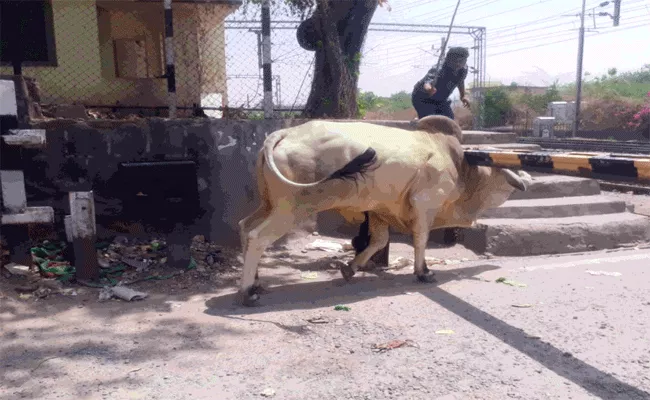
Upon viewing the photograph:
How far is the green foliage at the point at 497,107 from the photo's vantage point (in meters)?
41.9

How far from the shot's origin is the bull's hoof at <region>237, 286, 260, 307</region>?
488 centimetres

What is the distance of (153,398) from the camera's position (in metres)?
3.23

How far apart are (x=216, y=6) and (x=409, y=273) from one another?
260 inches

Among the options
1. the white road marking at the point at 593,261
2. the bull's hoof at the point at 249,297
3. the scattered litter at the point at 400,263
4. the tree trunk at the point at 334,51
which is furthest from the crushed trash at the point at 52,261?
the white road marking at the point at 593,261

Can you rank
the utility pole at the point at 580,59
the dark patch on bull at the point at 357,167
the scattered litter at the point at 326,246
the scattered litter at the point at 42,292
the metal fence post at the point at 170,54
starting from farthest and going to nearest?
1. the utility pole at the point at 580,59
2. the scattered litter at the point at 326,246
3. the metal fence post at the point at 170,54
4. the scattered litter at the point at 42,292
5. the dark patch on bull at the point at 357,167

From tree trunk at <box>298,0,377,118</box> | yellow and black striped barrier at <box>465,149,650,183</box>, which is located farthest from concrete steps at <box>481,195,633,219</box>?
tree trunk at <box>298,0,377,118</box>

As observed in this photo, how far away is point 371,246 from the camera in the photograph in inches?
227

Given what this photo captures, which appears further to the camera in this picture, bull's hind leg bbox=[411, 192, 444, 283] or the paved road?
bull's hind leg bbox=[411, 192, 444, 283]

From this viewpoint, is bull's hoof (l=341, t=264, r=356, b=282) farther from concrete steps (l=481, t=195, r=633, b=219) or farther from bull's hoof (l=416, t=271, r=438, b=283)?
concrete steps (l=481, t=195, r=633, b=219)

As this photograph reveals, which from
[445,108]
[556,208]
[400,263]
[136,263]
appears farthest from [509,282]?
[136,263]

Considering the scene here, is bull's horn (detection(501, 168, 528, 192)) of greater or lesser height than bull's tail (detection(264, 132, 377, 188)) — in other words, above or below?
below

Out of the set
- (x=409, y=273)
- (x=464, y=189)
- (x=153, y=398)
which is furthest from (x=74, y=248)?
(x=464, y=189)

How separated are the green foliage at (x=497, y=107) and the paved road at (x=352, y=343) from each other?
125 feet

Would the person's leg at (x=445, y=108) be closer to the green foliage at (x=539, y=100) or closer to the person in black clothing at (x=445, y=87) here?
the person in black clothing at (x=445, y=87)
